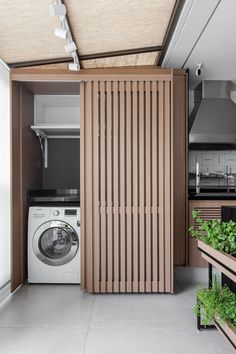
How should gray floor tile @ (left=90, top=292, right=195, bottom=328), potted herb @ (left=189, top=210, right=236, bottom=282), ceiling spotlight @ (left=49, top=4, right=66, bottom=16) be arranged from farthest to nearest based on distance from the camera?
gray floor tile @ (left=90, top=292, right=195, bottom=328), ceiling spotlight @ (left=49, top=4, right=66, bottom=16), potted herb @ (left=189, top=210, right=236, bottom=282)

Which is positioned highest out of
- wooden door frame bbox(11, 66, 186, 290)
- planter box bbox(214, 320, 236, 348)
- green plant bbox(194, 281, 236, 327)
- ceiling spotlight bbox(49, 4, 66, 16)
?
ceiling spotlight bbox(49, 4, 66, 16)

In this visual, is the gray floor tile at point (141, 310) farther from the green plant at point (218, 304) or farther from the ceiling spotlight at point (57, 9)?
the ceiling spotlight at point (57, 9)

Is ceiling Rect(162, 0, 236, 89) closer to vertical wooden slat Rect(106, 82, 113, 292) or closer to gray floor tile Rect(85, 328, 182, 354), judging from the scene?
vertical wooden slat Rect(106, 82, 113, 292)

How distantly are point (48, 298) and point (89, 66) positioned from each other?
252cm

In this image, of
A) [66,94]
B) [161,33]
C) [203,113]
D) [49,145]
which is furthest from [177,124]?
[49,145]

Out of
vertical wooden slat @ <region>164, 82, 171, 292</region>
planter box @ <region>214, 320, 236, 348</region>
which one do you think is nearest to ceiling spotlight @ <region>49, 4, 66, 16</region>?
vertical wooden slat @ <region>164, 82, 171, 292</region>

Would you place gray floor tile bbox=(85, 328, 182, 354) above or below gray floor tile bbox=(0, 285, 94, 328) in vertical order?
above

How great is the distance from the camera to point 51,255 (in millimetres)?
3453

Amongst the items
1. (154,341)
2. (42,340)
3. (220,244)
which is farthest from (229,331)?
(42,340)

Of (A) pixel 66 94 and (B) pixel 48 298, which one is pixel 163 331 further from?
(A) pixel 66 94

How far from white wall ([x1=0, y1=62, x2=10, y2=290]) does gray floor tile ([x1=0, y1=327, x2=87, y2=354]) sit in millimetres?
883

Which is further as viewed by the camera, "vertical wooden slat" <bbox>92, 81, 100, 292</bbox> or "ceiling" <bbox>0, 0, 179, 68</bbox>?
"vertical wooden slat" <bbox>92, 81, 100, 292</bbox>

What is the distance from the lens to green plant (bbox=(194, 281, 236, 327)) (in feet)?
6.08

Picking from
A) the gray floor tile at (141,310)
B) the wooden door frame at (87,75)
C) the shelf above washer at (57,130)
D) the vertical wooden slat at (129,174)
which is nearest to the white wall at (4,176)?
the wooden door frame at (87,75)
